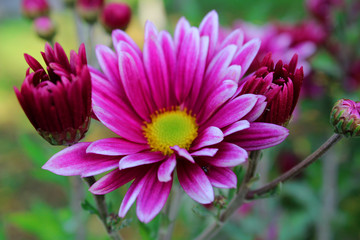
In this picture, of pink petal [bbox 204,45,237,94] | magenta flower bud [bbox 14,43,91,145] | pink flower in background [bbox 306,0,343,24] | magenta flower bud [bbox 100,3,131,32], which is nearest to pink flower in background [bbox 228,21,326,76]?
pink flower in background [bbox 306,0,343,24]

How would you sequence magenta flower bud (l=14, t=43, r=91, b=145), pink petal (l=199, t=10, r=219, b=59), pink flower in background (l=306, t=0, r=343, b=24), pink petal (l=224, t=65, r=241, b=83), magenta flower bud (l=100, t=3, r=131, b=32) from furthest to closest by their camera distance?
1. pink flower in background (l=306, t=0, r=343, b=24)
2. magenta flower bud (l=100, t=3, r=131, b=32)
3. pink petal (l=199, t=10, r=219, b=59)
4. pink petal (l=224, t=65, r=241, b=83)
5. magenta flower bud (l=14, t=43, r=91, b=145)

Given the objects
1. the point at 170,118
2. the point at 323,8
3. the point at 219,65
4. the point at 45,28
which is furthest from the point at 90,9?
the point at 323,8

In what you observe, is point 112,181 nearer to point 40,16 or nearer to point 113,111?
point 113,111

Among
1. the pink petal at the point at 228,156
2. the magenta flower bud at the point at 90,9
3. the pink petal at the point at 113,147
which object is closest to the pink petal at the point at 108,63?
the pink petal at the point at 113,147

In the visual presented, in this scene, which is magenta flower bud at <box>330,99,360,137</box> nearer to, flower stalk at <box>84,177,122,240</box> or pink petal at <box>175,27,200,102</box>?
pink petal at <box>175,27,200,102</box>

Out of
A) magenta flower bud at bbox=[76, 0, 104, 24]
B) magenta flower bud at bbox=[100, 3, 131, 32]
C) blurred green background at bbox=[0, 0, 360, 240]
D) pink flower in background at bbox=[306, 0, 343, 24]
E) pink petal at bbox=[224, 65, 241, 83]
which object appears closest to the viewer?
pink petal at bbox=[224, 65, 241, 83]

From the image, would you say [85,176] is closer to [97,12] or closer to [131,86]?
[131,86]
